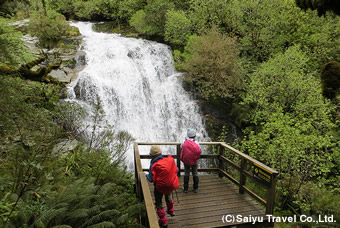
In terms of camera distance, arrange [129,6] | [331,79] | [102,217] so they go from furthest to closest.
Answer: [129,6]
[102,217]
[331,79]

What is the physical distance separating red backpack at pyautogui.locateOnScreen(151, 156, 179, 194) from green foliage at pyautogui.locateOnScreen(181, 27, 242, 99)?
10858mm

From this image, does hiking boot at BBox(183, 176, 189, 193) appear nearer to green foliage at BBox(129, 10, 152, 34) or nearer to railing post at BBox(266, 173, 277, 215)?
railing post at BBox(266, 173, 277, 215)

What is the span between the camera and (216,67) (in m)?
14.6

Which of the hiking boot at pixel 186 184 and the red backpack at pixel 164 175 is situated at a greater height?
the red backpack at pixel 164 175

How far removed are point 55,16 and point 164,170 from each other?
75.1ft

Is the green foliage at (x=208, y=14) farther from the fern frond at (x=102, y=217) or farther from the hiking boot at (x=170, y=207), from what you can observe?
the fern frond at (x=102, y=217)

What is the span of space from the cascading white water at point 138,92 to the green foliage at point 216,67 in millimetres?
1455

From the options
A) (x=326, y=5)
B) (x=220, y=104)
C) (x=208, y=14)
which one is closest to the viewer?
(x=326, y=5)

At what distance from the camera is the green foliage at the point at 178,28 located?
1769 cm

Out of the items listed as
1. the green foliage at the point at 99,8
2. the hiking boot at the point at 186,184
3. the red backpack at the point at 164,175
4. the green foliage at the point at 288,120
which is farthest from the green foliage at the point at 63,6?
the red backpack at the point at 164,175

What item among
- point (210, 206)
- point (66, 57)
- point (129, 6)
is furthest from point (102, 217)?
point (129, 6)

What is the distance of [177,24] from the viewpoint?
17766mm

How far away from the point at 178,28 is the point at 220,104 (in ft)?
24.2

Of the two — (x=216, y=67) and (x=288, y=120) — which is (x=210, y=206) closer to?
(x=288, y=120)
